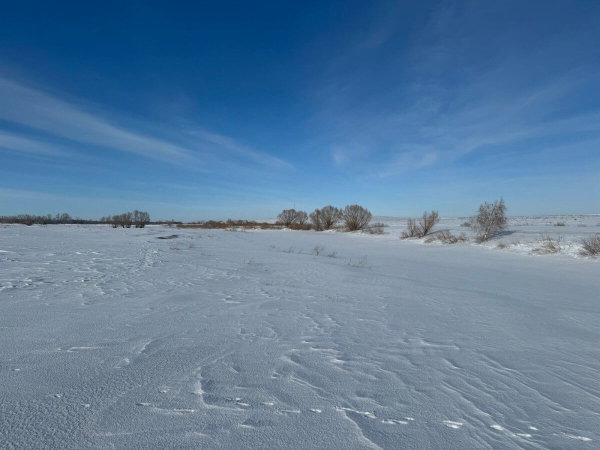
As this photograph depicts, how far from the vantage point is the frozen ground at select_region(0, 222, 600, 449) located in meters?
1.84

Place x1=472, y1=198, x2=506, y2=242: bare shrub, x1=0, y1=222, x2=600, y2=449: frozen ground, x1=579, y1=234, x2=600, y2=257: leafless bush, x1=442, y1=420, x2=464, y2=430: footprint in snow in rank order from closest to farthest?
x1=0, y1=222, x2=600, y2=449: frozen ground, x1=442, y1=420, x2=464, y2=430: footprint in snow, x1=579, y1=234, x2=600, y2=257: leafless bush, x1=472, y1=198, x2=506, y2=242: bare shrub

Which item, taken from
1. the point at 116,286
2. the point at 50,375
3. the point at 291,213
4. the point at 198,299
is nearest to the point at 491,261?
the point at 198,299

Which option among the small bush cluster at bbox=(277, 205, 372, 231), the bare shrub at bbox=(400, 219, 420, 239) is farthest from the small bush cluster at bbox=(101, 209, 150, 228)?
the bare shrub at bbox=(400, 219, 420, 239)

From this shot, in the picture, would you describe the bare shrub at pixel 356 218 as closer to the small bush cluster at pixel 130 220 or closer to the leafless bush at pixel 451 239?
the leafless bush at pixel 451 239

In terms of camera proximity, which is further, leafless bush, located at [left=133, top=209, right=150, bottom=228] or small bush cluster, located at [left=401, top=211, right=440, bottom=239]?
leafless bush, located at [left=133, top=209, right=150, bottom=228]

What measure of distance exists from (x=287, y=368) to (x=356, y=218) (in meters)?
32.5

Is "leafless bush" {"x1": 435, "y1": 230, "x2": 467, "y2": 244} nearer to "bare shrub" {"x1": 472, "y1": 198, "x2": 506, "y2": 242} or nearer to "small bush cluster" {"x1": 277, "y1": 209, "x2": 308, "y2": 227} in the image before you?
"bare shrub" {"x1": 472, "y1": 198, "x2": 506, "y2": 242}

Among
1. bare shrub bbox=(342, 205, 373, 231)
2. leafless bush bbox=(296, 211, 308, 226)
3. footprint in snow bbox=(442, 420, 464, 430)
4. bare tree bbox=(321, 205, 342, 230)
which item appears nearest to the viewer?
footprint in snow bbox=(442, 420, 464, 430)

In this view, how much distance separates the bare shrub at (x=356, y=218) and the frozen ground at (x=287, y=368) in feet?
92.9

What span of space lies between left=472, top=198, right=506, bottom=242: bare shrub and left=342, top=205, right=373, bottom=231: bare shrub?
1568 cm

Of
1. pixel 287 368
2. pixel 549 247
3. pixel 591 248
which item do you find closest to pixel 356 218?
pixel 549 247

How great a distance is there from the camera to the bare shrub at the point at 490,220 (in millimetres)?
18812

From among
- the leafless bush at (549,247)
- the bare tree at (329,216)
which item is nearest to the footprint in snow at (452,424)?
the leafless bush at (549,247)

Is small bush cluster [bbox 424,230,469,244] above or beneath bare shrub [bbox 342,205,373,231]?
beneath
